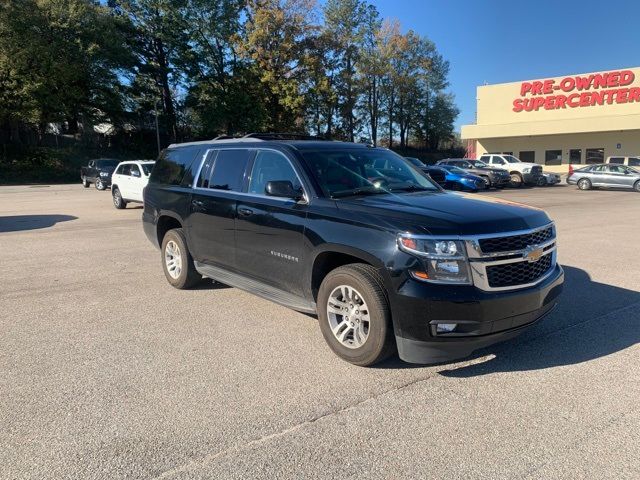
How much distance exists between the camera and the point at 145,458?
2852 mm

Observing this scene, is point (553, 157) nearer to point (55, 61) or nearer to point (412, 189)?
point (55, 61)

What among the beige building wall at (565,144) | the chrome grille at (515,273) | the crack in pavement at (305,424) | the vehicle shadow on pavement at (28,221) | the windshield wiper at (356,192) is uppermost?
the beige building wall at (565,144)

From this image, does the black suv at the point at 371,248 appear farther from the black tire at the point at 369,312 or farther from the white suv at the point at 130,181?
the white suv at the point at 130,181

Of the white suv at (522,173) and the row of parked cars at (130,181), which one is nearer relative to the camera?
the row of parked cars at (130,181)

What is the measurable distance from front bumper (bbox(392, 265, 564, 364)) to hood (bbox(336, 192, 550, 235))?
43 centimetres

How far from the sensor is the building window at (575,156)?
129 feet

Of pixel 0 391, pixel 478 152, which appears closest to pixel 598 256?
pixel 0 391

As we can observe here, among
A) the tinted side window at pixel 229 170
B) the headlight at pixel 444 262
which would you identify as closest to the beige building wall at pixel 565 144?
the tinted side window at pixel 229 170

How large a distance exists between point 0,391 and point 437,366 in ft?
11.0

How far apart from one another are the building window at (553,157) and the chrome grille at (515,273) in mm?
40969

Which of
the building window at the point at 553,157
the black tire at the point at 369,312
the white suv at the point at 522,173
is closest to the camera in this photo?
the black tire at the point at 369,312

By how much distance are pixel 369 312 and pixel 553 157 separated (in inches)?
1659

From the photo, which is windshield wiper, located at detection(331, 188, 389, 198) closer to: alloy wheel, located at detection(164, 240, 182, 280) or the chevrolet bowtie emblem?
the chevrolet bowtie emblem

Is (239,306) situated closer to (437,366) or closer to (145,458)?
(437,366)
